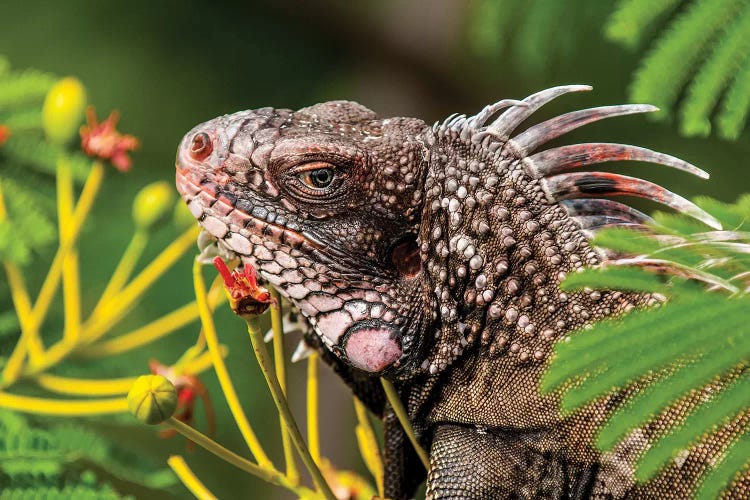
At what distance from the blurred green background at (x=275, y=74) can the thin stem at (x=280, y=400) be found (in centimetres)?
309

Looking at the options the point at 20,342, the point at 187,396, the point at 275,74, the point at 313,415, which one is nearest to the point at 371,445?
the point at 313,415

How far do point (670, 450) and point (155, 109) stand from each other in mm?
8584

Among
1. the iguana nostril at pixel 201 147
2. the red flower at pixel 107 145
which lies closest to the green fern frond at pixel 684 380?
the iguana nostril at pixel 201 147

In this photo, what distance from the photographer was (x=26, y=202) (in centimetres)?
395

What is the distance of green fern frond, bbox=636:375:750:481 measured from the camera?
2109 mm

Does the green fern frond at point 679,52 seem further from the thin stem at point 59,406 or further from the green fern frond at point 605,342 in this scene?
the thin stem at point 59,406

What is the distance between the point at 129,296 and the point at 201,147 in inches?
34.7

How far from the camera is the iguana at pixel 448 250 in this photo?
304cm

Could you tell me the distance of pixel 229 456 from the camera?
2830 mm

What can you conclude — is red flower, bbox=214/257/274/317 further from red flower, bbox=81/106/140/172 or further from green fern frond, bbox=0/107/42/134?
green fern frond, bbox=0/107/42/134

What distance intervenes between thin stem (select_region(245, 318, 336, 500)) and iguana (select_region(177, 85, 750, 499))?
38cm

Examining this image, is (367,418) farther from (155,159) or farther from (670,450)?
(155,159)

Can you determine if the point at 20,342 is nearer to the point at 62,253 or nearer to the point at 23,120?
the point at 62,253

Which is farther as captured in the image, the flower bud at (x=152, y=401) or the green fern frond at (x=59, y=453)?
the green fern frond at (x=59, y=453)
